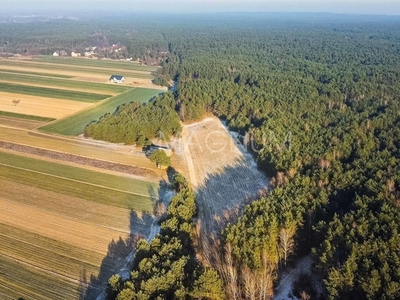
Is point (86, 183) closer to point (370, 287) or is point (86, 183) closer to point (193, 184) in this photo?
point (193, 184)

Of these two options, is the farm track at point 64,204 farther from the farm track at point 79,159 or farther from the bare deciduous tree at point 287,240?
the bare deciduous tree at point 287,240

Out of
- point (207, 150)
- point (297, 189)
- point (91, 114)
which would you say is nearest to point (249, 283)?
point (297, 189)

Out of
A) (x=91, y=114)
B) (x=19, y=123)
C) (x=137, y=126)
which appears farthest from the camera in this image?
(x=91, y=114)

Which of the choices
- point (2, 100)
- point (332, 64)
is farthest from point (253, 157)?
point (332, 64)

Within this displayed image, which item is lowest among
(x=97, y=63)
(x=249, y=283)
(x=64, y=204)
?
(x=64, y=204)

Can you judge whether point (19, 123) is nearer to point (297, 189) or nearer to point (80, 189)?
point (80, 189)

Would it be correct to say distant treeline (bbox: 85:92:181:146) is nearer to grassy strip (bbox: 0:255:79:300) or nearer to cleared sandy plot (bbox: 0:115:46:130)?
cleared sandy plot (bbox: 0:115:46:130)

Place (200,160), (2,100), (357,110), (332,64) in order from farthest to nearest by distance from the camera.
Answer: (332,64), (2,100), (357,110), (200,160)
